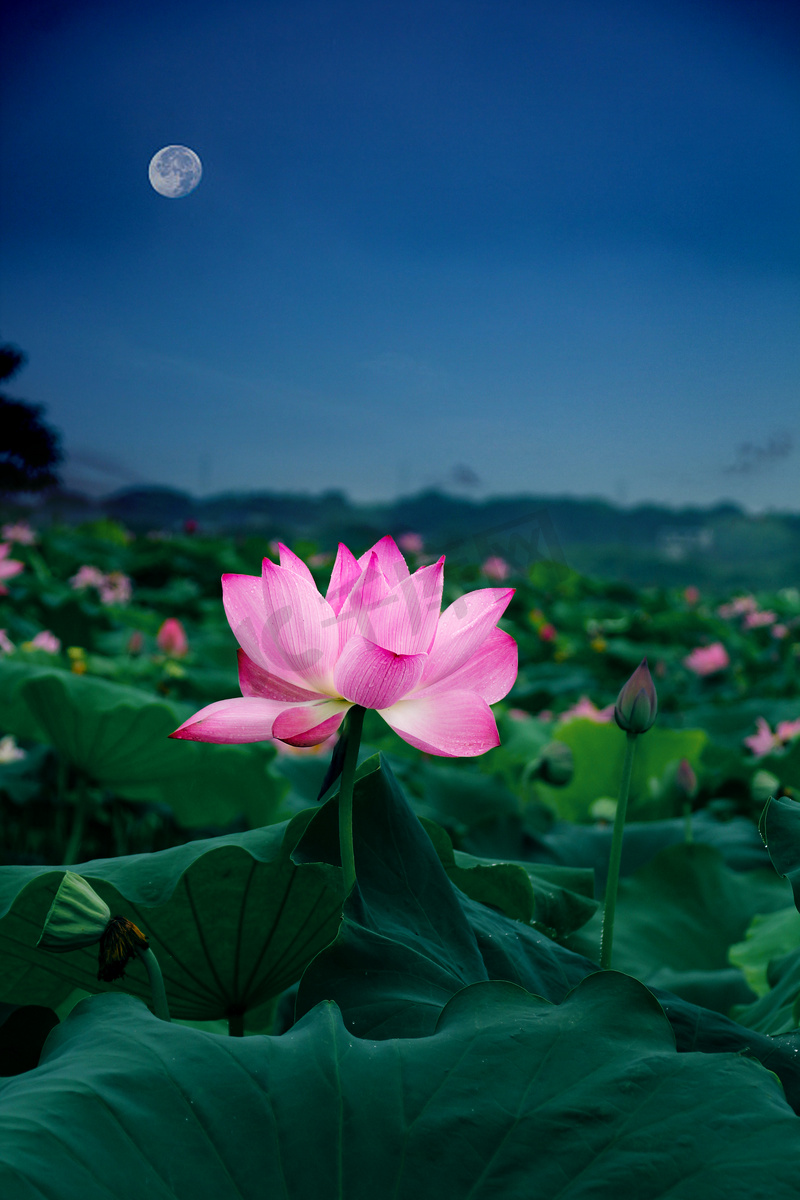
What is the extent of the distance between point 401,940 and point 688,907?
2.66 feet

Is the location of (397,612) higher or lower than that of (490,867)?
higher

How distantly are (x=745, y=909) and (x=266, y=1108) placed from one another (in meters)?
0.98

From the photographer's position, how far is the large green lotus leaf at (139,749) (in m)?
1.47

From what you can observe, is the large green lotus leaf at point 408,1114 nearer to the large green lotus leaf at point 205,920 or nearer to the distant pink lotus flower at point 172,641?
the large green lotus leaf at point 205,920

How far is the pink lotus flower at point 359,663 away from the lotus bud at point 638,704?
18cm

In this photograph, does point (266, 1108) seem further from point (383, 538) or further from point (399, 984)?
point (383, 538)

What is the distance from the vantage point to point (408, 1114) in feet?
1.21

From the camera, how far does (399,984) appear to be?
46 cm

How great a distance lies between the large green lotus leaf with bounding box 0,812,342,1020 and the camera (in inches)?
23.1

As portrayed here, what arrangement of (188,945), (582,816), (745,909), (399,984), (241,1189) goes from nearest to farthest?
(241,1189) < (399,984) < (188,945) < (745,909) < (582,816)

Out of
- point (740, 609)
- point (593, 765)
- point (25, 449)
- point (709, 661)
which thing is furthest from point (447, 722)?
point (25, 449)

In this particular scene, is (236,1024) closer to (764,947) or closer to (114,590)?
(764,947)

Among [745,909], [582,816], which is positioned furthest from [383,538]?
[582,816]

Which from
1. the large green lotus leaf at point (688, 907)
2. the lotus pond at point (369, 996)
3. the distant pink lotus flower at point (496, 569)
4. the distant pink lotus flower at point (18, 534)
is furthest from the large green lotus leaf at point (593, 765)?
the distant pink lotus flower at point (496, 569)
